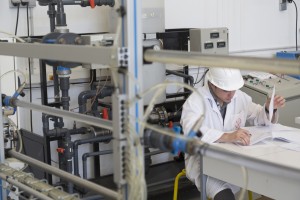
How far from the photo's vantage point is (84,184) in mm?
1453

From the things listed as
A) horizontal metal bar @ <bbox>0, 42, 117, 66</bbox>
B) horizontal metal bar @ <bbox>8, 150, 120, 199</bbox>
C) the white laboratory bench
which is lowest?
the white laboratory bench

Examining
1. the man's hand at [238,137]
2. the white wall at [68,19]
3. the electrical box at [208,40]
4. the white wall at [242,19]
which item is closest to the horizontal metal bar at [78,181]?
the man's hand at [238,137]

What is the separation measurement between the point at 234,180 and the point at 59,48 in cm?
113

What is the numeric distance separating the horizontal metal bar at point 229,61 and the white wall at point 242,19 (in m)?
2.78

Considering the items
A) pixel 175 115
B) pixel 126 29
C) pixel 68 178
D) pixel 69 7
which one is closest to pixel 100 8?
pixel 69 7

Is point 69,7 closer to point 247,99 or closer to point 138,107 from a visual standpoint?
point 247,99

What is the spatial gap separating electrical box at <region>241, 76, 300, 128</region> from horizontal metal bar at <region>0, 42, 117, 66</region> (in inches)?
92.6

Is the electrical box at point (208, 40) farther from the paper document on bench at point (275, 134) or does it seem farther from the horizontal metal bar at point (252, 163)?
the horizontal metal bar at point (252, 163)

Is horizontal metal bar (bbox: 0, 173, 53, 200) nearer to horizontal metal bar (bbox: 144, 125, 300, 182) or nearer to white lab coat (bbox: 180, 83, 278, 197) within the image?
horizontal metal bar (bbox: 144, 125, 300, 182)

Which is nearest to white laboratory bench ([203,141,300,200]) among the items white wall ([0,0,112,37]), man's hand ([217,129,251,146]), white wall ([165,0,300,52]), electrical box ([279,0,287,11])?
man's hand ([217,129,251,146])

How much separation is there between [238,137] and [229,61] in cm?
138

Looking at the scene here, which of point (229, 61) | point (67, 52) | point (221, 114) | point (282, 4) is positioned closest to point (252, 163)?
point (229, 61)

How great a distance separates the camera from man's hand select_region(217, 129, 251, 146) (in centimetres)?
232

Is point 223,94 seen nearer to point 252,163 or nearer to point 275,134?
point 275,134
